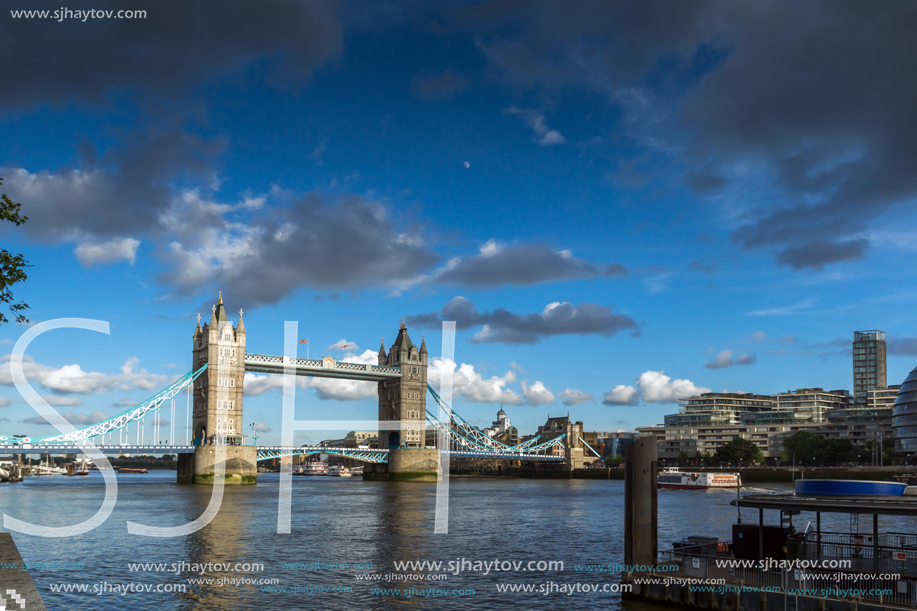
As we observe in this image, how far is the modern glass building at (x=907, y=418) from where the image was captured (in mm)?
→ 129500

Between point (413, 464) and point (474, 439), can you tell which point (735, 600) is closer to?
point (413, 464)

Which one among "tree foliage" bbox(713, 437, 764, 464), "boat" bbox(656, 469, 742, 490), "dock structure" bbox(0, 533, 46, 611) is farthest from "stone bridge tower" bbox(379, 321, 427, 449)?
"dock structure" bbox(0, 533, 46, 611)

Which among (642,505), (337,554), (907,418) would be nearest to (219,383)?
(337,554)

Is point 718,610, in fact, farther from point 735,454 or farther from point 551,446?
point 551,446

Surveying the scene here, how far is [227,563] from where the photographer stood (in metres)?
29.3

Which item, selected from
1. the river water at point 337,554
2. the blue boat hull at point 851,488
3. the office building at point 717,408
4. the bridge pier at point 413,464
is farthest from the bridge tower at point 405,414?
the blue boat hull at point 851,488

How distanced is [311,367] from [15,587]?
92706 mm

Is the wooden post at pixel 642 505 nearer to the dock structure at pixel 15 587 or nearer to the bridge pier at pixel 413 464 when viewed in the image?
the dock structure at pixel 15 587

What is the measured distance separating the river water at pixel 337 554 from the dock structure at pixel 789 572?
143 centimetres

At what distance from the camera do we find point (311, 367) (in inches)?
4158

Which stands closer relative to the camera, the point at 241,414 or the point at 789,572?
the point at 789,572

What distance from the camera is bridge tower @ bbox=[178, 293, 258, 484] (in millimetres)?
90688

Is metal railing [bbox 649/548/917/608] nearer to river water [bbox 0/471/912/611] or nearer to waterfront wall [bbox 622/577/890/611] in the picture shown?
waterfront wall [bbox 622/577/890/611]

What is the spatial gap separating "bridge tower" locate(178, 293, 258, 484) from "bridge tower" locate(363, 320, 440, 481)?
910 inches
